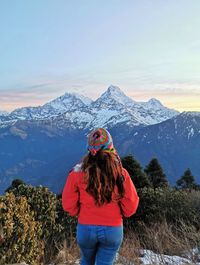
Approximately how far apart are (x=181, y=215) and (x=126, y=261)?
8087 mm

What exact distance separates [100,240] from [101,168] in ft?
2.30

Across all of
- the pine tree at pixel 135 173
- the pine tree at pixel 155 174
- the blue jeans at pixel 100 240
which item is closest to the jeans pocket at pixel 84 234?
the blue jeans at pixel 100 240

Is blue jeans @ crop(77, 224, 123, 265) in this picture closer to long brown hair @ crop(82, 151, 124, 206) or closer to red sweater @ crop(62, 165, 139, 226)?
red sweater @ crop(62, 165, 139, 226)

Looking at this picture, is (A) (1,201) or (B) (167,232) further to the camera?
(B) (167,232)

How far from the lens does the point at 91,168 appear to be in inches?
177

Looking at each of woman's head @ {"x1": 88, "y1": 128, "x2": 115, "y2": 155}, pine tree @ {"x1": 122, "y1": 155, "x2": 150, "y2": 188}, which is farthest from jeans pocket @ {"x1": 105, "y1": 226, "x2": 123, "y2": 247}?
pine tree @ {"x1": 122, "y1": 155, "x2": 150, "y2": 188}

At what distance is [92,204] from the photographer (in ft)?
14.8

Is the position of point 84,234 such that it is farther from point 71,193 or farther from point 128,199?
point 128,199

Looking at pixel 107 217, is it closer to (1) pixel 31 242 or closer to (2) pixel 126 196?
(2) pixel 126 196

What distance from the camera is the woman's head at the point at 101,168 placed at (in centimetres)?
446

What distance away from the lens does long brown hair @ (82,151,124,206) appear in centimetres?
445

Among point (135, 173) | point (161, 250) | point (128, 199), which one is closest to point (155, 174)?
point (135, 173)

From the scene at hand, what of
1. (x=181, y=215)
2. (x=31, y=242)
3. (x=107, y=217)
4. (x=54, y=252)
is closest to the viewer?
(x=107, y=217)

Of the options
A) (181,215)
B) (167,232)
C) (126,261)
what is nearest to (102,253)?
(126,261)
